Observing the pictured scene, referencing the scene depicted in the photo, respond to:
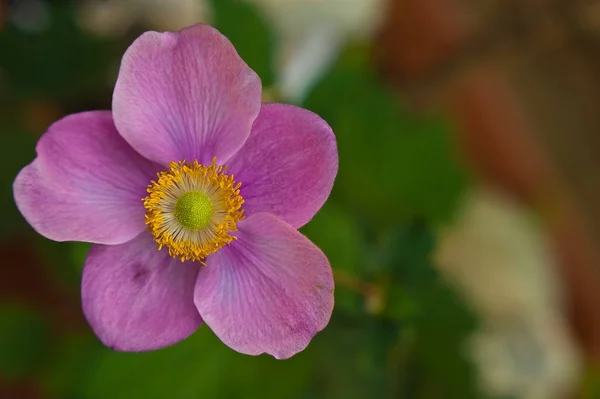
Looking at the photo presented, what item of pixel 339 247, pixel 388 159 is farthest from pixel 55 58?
pixel 339 247

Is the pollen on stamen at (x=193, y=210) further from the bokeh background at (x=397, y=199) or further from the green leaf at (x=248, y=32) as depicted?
the green leaf at (x=248, y=32)

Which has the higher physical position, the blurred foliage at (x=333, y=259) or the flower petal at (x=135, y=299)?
the flower petal at (x=135, y=299)

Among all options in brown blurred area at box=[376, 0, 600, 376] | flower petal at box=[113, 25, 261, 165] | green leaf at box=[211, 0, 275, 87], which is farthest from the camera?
brown blurred area at box=[376, 0, 600, 376]

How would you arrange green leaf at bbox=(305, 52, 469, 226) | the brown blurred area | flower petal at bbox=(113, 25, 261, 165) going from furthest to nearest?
1. the brown blurred area
2. green leaf at bbox=(305, 52, 469, 226)
3. flower petal at bbox=(113, 25, 261, 165)

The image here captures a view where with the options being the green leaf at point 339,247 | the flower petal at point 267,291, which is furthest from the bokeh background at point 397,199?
the flower petal at point 267,291

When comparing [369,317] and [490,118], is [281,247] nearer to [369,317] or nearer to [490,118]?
[369,317]

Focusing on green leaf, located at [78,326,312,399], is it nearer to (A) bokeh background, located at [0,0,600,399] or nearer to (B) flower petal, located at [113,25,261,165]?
(A) bokeh background, located at [0,0,600,399]

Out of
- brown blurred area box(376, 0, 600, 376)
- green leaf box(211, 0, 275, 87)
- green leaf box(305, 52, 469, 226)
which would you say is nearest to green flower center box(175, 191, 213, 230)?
green leaf box(211, 0, 275, 87)
